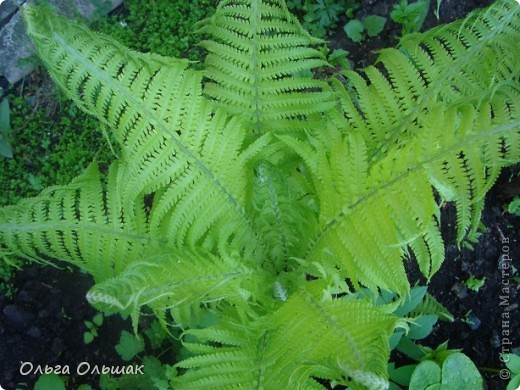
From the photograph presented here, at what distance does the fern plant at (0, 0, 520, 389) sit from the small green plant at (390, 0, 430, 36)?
0.57m

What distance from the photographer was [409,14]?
6.01ft

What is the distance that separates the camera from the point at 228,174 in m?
1.27

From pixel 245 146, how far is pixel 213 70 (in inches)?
8.5

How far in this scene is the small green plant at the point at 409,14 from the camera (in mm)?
1830

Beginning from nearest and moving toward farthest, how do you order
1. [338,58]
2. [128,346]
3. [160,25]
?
[128,346]
[338,58]
[160,25]

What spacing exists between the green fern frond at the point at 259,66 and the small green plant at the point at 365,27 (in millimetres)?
654

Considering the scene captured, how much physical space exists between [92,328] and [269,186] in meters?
0.93

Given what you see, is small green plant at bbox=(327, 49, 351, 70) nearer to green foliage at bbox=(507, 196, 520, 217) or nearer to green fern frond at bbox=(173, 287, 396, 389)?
green foliage at bbox=(507, 196, 520, 217)

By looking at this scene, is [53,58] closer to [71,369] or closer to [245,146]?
[245,146]

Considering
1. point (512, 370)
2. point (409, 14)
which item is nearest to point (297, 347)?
point (512, 370)

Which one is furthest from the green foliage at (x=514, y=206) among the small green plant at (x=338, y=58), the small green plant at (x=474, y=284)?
the small green plant at (x=338, y=58)

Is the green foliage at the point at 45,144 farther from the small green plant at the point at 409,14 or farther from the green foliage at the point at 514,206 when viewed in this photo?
Result: the green foliage at the point at 514,206

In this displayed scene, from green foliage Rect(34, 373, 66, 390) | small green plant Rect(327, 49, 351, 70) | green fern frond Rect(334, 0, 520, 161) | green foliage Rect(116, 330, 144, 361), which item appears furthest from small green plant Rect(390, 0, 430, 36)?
green foliage Rect(34, 373, 66, 390)

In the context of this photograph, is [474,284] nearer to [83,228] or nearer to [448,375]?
[448,375]
